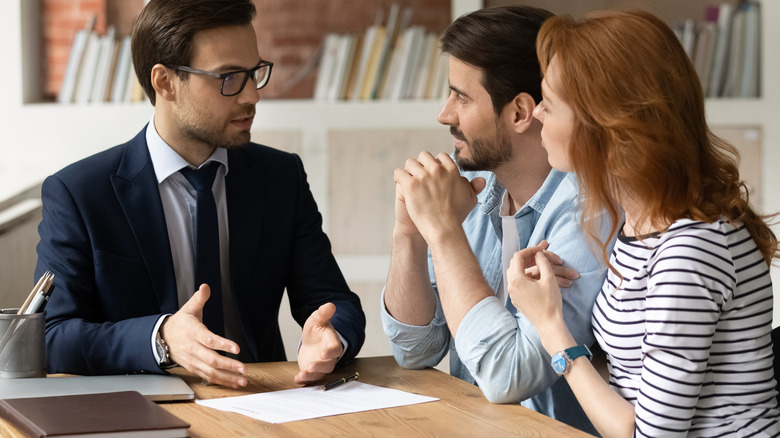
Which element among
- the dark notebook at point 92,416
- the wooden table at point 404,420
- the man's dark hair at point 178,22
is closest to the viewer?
the dark notebook at point 92,416

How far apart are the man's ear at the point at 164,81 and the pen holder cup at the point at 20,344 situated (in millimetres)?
718

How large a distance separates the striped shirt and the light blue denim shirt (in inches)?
6.2

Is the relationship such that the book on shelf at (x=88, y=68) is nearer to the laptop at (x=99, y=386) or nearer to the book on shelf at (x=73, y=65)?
the book on shelf at (x=73, y=65)

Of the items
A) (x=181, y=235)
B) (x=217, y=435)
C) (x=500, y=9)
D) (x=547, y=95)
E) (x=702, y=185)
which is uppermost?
(x=500, y=9)

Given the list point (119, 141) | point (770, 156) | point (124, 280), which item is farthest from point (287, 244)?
point (770, 156)

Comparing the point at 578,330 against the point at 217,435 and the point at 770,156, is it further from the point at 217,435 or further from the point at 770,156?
the point at 770,156

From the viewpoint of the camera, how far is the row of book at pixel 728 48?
→ 359 cm

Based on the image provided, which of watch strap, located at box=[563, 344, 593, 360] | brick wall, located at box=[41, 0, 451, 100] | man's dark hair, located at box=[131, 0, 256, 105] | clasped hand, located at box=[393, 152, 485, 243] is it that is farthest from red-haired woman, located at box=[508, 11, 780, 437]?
brick wall, located at box=[41, 0, 451, 100]

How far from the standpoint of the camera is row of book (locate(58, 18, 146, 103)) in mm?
3570

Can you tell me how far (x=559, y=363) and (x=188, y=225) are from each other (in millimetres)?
977

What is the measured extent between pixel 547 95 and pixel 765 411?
0.60 m

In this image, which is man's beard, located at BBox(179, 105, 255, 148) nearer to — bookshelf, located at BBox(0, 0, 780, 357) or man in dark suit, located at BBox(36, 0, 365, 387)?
man in dark suit, located at BBox(36, 0, 365, 387)

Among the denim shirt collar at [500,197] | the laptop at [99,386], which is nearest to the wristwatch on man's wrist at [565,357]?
the denim shirt collar at [500,197]

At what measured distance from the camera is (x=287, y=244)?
2.04 metres
